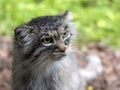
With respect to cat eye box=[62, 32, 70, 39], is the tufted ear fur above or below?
above

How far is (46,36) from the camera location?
4594 millimetres

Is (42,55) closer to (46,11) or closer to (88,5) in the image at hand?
(46,11)

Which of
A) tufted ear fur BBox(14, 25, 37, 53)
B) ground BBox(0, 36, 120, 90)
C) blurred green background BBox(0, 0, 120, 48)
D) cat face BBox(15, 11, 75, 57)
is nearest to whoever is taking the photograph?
cat face BBox(15, 11, 75, 57)

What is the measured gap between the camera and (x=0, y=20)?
7863 mm

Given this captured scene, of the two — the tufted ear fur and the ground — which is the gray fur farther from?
the ground

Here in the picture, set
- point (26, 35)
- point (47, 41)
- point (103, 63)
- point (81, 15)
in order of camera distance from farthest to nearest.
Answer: point (81, 15) < point (103, 63) < point (26, 35) < point (47, 41)

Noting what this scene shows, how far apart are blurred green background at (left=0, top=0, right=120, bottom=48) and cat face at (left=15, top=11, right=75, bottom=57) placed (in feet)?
8.68

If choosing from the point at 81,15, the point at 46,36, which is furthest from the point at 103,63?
the point at 46,36

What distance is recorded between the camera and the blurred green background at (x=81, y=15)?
7625 mm

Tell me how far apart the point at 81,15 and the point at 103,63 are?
4.89 feet

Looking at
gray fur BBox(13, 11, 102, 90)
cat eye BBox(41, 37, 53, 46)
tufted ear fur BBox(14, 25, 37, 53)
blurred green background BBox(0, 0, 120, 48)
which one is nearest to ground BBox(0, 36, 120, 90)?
blurred green background BBox(0, 0, 120, 48)

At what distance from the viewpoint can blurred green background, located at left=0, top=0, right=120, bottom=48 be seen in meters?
7.62

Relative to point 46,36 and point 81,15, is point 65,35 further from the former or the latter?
point 81,15

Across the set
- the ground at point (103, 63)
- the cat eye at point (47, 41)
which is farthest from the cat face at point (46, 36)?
the ground at point (103, 63)
